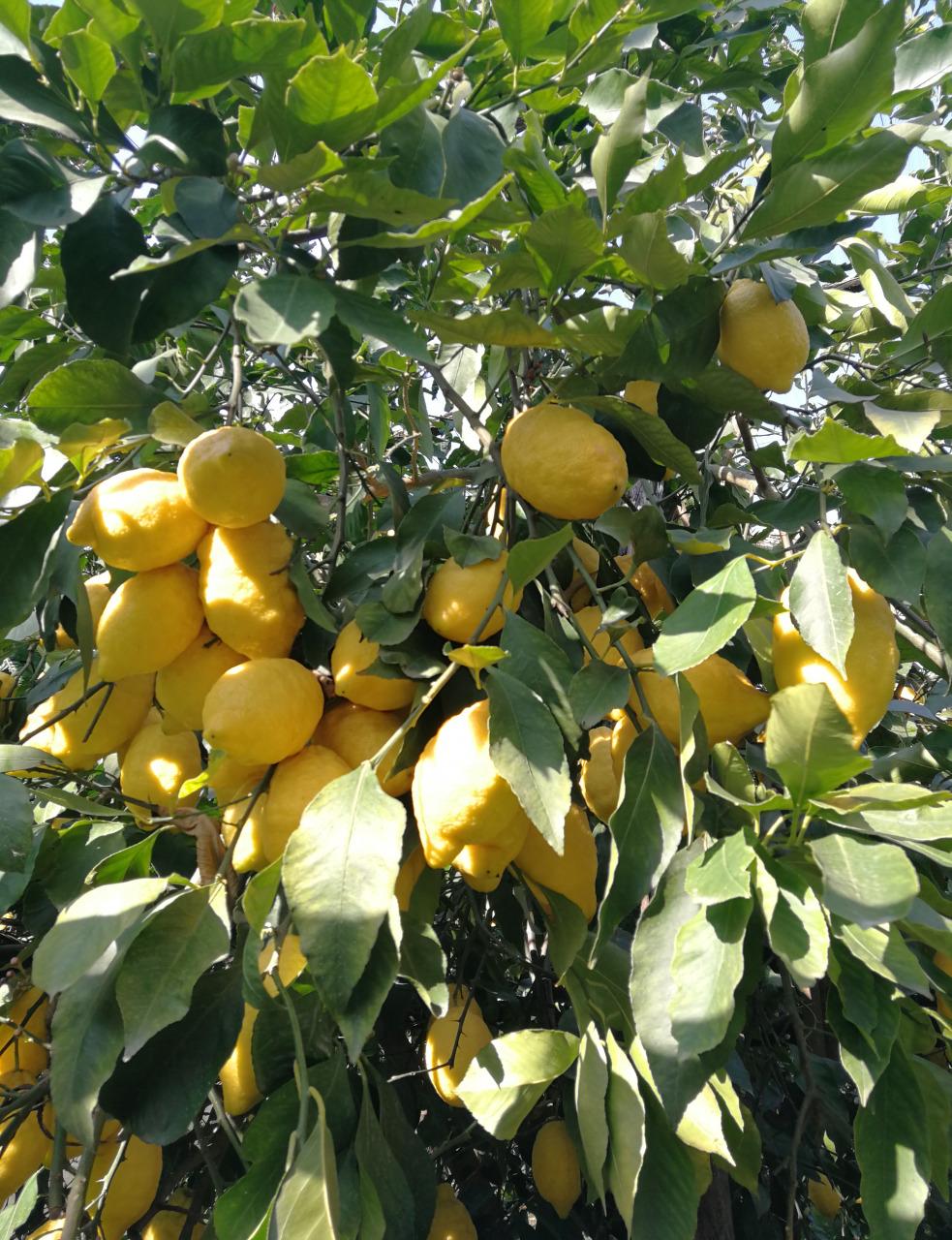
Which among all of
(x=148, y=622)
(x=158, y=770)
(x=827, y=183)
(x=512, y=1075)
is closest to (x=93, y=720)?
(x=158, y=770)

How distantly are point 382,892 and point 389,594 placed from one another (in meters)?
0.25

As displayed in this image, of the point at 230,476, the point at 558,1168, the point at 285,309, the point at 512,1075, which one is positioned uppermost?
the point at 285,309

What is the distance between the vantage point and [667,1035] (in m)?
0.57

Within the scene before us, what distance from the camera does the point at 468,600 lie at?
75 centimetres

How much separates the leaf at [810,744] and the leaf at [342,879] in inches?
9.8

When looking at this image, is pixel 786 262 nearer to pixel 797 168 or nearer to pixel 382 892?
pixel 797 168

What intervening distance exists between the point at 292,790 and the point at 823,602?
16.5 inches

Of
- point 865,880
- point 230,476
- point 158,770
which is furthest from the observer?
point 158,770

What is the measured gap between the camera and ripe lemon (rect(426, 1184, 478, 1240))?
3.51 feet

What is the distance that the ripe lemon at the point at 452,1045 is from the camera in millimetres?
958

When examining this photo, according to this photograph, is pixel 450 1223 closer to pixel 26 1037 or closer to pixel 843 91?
pixel 26 1037

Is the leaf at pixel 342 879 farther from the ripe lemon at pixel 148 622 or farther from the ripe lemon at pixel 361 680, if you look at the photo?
the ripe lemon at pixel 148 622

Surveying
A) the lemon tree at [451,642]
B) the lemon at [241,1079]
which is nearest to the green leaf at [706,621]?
the lemon tree at [451,642]

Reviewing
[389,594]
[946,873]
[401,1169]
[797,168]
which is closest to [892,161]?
[797,168]
